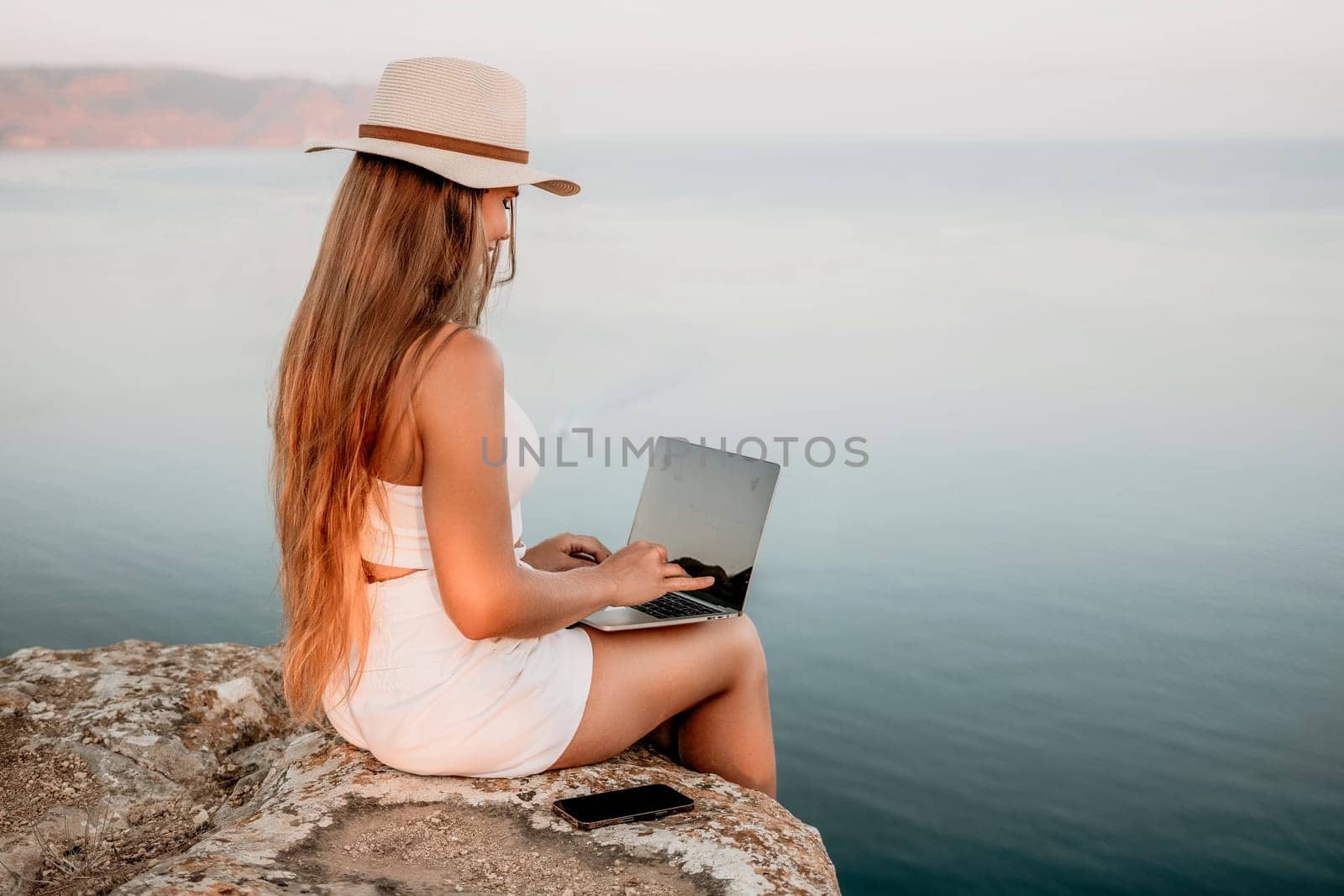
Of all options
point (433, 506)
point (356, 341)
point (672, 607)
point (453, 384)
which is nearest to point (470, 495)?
point (433, 506)

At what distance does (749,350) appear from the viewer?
10023mm

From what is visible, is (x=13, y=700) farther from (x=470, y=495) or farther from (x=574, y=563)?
(x=470, y=495)

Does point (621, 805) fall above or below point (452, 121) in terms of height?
below

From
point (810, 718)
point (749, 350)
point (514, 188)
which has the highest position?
point (749, 350)

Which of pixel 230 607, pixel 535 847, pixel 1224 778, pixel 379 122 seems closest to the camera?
pixel 535 847

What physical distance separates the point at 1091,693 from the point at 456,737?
4.73 metres

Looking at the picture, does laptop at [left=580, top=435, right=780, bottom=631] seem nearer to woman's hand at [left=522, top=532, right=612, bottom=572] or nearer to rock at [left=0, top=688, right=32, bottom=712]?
woman's hand at [left=522, top=532, right=612, bottom=572]

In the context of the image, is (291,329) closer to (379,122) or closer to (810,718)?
(379,122)

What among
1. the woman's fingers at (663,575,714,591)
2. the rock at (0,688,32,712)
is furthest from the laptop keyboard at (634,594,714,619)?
the rock at (0,688,32,712)

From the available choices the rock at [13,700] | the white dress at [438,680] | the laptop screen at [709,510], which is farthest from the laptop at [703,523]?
the rock at [13,700]

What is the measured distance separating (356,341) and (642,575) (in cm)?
72

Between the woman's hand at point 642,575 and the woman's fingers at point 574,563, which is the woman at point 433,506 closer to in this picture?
the woman's hand at point 642,575

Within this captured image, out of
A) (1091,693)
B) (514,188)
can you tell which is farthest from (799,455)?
(514,188)

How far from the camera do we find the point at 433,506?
6.11 ft
